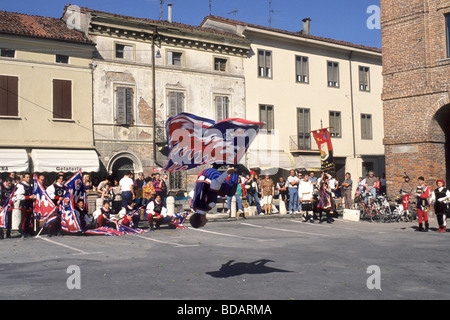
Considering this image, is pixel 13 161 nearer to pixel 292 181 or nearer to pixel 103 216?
pixel 103 216

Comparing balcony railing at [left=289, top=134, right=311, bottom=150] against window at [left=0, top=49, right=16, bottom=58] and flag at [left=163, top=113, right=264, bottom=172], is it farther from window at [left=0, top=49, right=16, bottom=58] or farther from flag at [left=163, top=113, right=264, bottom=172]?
flag at [left=163, top=113, right=264, bottom=172]

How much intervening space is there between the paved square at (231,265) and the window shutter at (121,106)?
1185 cm

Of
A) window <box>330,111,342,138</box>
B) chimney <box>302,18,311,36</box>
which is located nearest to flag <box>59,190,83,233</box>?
window <box>330,111,342,138</box>

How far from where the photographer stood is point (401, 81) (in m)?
21.5

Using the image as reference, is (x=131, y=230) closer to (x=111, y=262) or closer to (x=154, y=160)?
(x=111, y=262)

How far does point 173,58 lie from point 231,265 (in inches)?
833

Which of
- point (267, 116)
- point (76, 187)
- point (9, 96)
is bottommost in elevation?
point (76, 187)

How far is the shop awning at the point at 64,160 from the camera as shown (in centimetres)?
2389

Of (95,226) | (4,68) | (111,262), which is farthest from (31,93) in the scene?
(111,262)

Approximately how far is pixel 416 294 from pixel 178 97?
75.8ft

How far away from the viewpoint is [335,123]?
36.2 m

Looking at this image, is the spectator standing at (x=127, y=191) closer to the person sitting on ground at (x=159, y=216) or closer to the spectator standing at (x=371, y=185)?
the person sitting on ground at (x=159, y=216)

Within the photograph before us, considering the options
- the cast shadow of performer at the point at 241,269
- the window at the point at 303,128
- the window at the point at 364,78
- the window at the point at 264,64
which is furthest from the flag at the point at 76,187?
the window at the point at 364,78

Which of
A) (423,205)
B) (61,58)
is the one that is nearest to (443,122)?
(423,205)
